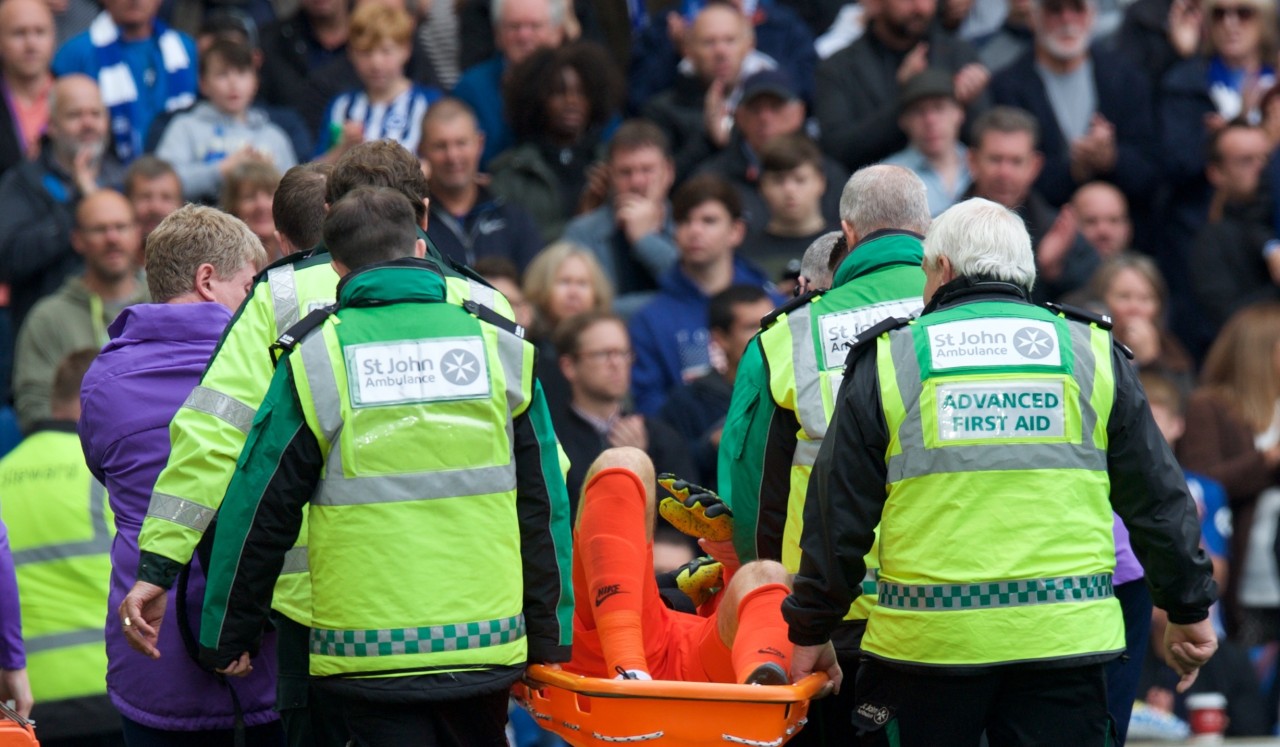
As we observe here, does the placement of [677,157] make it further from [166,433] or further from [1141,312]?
[166,433]

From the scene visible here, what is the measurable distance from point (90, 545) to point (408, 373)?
2.73m

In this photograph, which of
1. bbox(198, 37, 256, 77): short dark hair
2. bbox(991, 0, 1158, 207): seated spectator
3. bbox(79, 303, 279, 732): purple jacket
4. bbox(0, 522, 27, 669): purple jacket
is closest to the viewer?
bbox(79, 303, 279, 732): purple jacket

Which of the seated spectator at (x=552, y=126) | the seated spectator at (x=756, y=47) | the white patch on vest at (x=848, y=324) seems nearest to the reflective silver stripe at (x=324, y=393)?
the white patch on vest at (x=848, y=324)

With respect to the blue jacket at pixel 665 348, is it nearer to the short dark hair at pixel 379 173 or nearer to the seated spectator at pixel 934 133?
the seated spectator at pixel 934 133

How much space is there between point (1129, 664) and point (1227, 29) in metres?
7.07

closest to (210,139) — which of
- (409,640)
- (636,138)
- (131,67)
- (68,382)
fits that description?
(131,67)

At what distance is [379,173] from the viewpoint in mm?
5535

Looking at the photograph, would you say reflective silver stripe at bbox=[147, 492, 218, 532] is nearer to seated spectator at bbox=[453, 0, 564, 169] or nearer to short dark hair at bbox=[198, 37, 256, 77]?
short dark hair at bbox=[198, 37, 256, 77]

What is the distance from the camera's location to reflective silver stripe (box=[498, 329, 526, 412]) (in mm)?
5199

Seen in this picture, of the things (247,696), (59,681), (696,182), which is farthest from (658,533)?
(247,696)

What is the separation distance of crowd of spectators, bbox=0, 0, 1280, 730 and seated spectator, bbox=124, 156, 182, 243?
14mm

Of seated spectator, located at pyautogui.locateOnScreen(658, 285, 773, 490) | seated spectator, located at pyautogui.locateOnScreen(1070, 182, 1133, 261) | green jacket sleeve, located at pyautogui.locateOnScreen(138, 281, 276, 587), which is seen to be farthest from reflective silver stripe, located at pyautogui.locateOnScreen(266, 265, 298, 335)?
seated spectator, located at pyautogui.locateOnScreen(1070, 182, 1133, 261)

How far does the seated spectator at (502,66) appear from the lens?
11633mm

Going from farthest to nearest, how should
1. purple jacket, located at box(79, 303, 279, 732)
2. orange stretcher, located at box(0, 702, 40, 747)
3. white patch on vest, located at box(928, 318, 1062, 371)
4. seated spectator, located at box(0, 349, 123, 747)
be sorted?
seated spectator, located at box(0, 349, 123, 747) < purple jacket, located at box(79, 303, 279, 732) < orange stretcher, located at box(0, 702, 40, 747) < white patch on vest, located at box(928, 318, 1062, 371)
